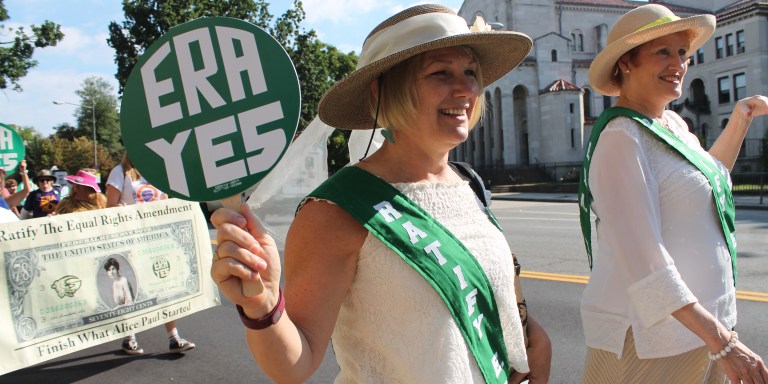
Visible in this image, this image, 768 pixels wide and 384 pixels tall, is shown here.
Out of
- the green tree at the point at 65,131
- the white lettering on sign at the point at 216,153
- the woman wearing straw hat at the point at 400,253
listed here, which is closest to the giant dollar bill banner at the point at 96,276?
the woman wearing straw hat at the point at 400,253

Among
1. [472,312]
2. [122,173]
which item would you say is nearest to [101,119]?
[122,173]

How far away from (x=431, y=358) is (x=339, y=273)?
351 mm

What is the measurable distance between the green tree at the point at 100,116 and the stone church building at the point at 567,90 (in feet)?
178

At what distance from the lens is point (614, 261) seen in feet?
7.81

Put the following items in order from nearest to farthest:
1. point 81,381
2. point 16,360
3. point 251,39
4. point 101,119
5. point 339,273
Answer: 1. point 251,39
2. point 339,273
3. point 16,360
4. point 81,381
5. point 101,119

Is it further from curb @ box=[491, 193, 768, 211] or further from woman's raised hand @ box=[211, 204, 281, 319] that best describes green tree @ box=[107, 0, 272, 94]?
woman's raised hand @ box=[211, 204, 281, 319]

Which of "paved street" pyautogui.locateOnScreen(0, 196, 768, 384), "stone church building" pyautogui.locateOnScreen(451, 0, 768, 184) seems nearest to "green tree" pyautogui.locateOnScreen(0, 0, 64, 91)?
"paved street" pyautogui.locateOnScreen(0, 196, 768, 384)

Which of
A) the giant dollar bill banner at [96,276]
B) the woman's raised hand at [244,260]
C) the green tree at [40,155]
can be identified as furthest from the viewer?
the green tree at [40,155]

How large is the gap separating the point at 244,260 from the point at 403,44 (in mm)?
872

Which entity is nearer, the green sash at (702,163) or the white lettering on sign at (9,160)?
the green sash at (702,163)

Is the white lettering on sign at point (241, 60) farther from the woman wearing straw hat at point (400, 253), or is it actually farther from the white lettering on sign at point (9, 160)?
the white lettering on sign at point (9, 160)

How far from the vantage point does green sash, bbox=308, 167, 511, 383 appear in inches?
65.4

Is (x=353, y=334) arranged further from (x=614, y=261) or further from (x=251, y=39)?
(x=614, y=261)

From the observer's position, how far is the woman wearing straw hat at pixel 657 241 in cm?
215
